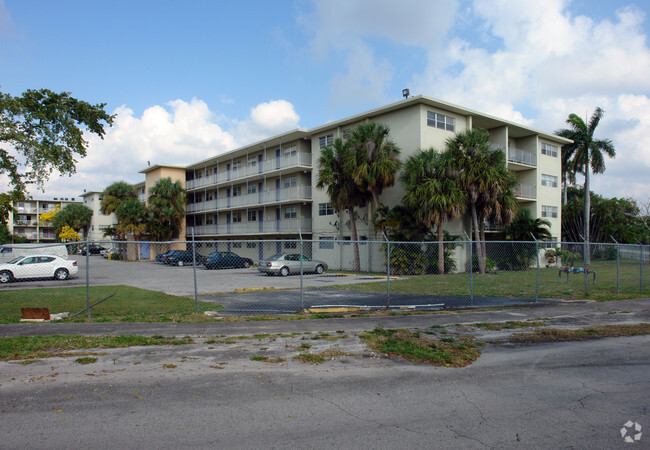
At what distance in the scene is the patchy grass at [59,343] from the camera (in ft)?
22.9

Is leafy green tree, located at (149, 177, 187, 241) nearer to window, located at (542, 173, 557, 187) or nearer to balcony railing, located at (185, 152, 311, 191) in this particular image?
balcony railing, located at (185, 152, 311, 191)

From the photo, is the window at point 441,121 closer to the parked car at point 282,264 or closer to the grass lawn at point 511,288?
the grass lawn at point 511,288

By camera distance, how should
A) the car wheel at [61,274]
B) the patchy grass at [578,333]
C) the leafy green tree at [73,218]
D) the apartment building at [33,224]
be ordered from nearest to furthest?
the patchy grass at [578,333] < the car wheel at [61,274] < the leafy green tree at [73,218] < the apartment building at [33,224]

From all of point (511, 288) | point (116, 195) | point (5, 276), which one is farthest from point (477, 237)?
point (116, 195)

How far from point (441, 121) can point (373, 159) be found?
572cm

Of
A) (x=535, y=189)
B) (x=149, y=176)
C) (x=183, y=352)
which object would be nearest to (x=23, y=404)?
(x=183, y=352)

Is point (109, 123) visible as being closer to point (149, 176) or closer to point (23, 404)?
point (23, 404)

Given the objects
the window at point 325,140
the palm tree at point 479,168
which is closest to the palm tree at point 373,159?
the palm tree at point 479,168

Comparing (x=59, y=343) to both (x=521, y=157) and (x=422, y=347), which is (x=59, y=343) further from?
(x=521, y=157)

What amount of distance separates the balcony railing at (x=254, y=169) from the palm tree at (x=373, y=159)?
25.0 ft

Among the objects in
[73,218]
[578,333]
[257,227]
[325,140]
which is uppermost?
[325,140]

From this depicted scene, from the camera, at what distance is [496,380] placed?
19.7 ft

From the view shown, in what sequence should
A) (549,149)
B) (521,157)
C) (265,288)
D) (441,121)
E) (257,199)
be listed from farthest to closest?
(257,199) → (549,149) → (521,157) → (441,121) → (265,288)

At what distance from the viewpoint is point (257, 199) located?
3944cm
